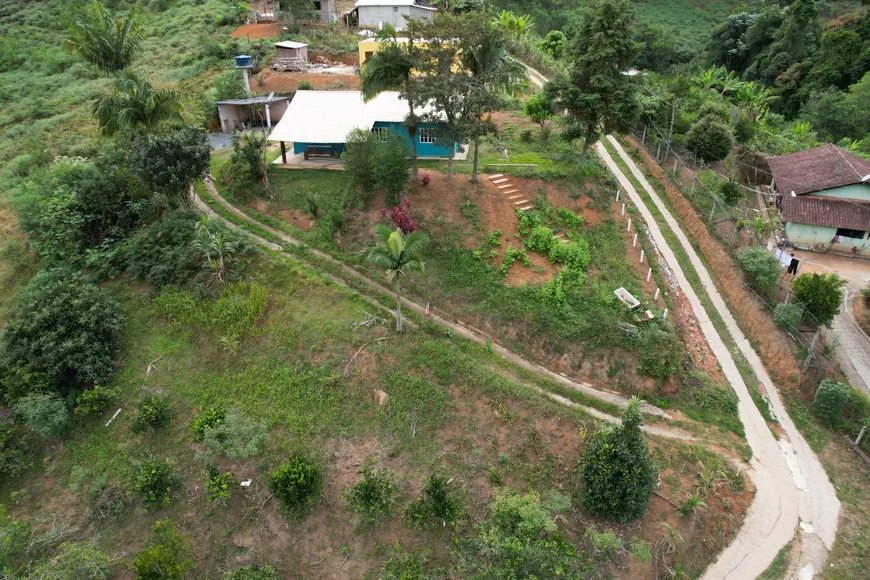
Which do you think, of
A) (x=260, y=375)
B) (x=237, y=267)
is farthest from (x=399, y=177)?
(x=260, y=375)

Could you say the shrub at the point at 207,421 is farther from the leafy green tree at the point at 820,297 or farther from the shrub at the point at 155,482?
the leafy green tree at the point at 820,297

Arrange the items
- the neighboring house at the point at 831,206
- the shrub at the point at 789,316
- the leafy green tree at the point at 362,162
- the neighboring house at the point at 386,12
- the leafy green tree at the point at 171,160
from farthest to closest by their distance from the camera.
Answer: the neighboring house at the point at 386,12 < the neighboring house at the point at 831,206 < the leafy green tree at the point at 362,162 < the leafy green tree at the point at 171,160 < the shrub at the point at 789,316

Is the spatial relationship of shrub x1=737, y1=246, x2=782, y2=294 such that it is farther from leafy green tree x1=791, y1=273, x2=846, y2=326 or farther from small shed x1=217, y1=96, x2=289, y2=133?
small shed x1=217, y1=96, x2=289, y2=133

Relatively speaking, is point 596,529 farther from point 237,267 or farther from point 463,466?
point 237,267

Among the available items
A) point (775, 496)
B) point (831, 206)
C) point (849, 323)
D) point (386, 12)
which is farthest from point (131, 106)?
point (831, 206)

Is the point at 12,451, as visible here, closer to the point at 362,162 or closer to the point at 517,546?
the point at 362,162

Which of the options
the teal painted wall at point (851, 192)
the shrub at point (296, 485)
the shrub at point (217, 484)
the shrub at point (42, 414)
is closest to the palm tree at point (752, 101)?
the teal painted wall at point (851, 192)

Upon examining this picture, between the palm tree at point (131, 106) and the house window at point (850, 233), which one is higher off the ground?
the palm tree at point (131, 106)
